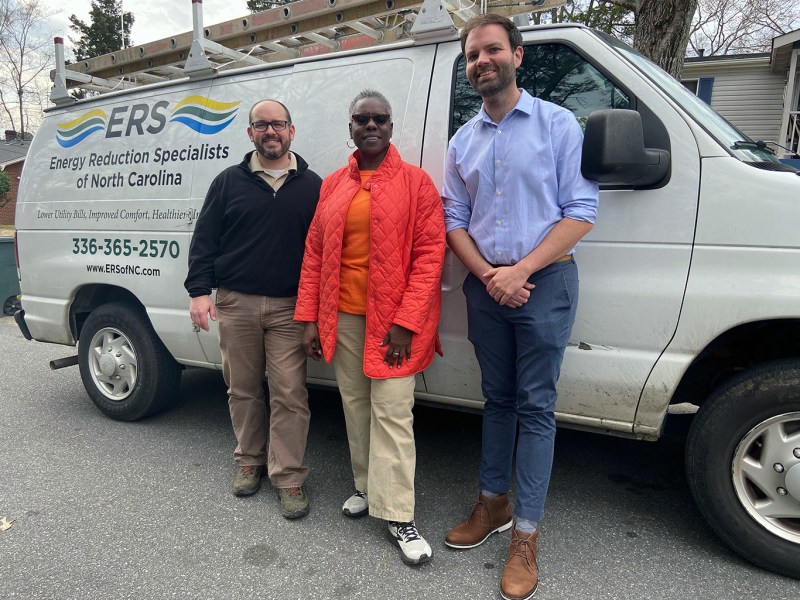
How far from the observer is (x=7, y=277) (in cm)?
863

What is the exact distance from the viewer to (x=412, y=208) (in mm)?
2574

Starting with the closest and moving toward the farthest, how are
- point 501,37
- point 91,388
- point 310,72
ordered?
point 501,37 < point 310,72 < point 91,388

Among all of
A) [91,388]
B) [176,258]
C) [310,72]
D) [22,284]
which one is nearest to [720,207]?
[310,72]

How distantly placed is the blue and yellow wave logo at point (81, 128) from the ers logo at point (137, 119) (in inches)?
3.6

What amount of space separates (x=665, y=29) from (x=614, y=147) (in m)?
4.33

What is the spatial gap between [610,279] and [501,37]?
105 centimetres

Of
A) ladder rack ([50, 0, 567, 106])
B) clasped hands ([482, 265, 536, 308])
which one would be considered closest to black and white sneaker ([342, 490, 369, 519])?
clasped hands ([482, 265, 536, 308])

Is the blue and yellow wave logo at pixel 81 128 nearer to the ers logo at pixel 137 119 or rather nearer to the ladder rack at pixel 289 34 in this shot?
the ers logo at pixel 137 119

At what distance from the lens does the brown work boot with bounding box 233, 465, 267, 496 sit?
3236 mm

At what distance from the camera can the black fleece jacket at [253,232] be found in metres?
3.04

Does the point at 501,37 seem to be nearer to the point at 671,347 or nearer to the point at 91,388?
the point at 671,347

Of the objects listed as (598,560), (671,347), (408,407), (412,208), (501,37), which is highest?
(501,37)

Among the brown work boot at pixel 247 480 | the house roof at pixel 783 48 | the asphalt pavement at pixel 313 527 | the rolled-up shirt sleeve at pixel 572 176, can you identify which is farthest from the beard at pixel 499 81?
the house roof at pixel 783 48

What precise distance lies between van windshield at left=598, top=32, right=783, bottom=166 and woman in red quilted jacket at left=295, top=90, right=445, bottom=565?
40.6 inches
